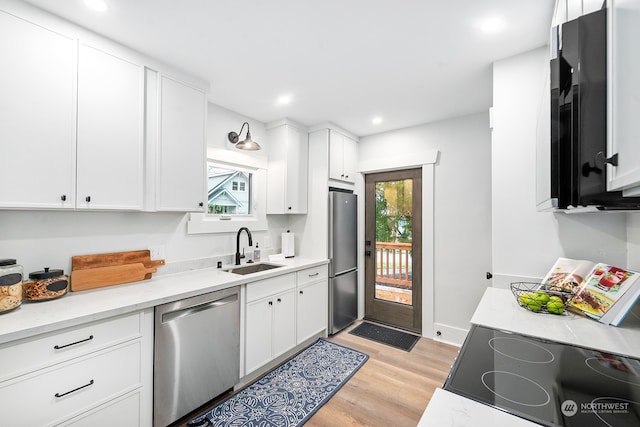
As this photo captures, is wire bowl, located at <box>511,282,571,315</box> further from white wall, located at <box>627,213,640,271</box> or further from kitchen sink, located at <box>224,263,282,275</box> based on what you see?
kitchen sink, located at <box>224,263,282,275</box>

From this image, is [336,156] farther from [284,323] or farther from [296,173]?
[284,323]

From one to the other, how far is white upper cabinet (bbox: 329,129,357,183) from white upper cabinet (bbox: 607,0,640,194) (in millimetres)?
2830

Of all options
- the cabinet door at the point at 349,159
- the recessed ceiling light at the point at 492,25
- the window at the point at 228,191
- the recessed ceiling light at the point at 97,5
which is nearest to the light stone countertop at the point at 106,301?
the window at the point at 228,191

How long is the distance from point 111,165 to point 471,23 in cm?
243

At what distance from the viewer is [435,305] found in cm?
326

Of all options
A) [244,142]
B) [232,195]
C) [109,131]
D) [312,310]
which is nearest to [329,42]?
[244,142]

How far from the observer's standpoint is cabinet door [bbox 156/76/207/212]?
2.09 m

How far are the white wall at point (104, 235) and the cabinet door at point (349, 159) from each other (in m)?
1.37

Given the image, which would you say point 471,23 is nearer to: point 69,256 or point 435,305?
point 435,305

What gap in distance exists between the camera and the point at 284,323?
8.82 ft

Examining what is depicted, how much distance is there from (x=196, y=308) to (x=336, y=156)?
7.70 feet

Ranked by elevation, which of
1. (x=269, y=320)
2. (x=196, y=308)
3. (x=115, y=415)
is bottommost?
(x=115, y=415)

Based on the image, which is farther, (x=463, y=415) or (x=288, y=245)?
(x=288, y=245)

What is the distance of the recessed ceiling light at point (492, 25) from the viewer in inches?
64.8
